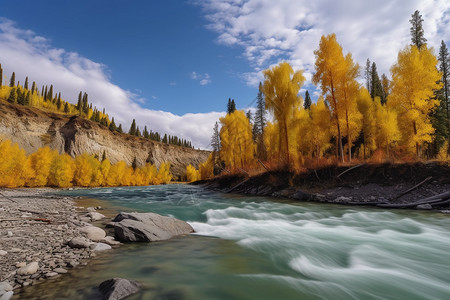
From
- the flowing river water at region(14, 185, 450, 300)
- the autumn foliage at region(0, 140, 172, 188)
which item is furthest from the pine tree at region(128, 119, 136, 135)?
the flowing river water at region(14, 185, 450, 300)

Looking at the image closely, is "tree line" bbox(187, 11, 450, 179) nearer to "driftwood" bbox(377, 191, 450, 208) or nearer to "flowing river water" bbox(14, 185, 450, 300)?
"driftwood" bbox(377, 191, 450, 208)

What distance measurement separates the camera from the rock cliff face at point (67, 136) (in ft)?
156

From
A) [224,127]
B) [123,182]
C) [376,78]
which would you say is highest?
[376,78]

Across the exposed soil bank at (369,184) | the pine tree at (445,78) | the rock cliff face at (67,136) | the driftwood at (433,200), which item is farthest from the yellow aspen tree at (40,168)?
the pine tree at (445,78)

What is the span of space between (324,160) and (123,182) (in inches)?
2199

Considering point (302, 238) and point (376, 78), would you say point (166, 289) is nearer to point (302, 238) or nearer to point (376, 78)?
point (302, 238)

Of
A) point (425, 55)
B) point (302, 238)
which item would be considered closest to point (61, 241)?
point (302, 238)

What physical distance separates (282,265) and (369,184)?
39.9 feet

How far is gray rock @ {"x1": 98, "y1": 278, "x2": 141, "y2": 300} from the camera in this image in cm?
271

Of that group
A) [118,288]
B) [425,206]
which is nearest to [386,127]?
[425,206]

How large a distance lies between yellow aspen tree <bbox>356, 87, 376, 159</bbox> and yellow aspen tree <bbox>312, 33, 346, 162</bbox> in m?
13.6

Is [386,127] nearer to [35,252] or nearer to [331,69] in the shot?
[331,69]

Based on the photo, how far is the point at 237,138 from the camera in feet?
114

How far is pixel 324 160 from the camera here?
1725cm
